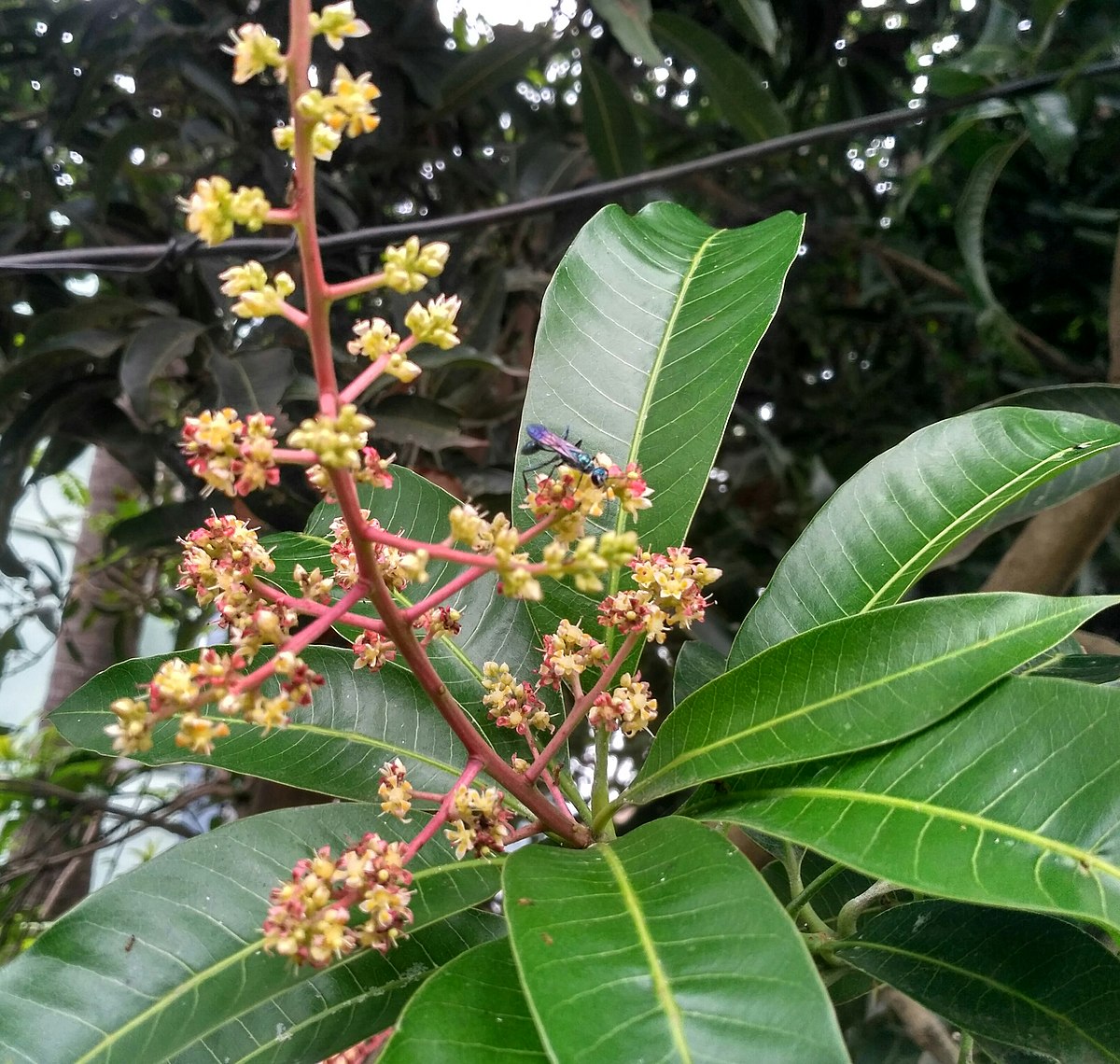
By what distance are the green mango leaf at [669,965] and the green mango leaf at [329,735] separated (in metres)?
0.24

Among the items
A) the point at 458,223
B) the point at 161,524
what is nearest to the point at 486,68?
the point at 458,223

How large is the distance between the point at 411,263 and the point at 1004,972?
690 millimetres

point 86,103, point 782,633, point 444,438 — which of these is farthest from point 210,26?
point 782,633

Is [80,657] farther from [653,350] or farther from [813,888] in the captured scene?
[813,888]

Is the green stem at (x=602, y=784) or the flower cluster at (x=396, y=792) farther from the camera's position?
the green stem at (x=602, y=784)

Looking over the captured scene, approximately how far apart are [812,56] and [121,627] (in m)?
2.39

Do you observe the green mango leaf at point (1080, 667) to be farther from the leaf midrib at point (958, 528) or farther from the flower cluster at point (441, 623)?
the flower cluster at point (441, 623)

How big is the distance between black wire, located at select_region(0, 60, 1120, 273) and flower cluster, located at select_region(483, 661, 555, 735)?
2.00ft

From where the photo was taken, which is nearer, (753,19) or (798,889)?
(798,889)

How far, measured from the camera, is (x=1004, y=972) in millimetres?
665

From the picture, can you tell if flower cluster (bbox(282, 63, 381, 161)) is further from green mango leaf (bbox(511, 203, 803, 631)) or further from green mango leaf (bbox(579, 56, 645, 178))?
green mango leaf (bbox(579, 56, 645, 178))

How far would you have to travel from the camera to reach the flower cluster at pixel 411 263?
500 mm

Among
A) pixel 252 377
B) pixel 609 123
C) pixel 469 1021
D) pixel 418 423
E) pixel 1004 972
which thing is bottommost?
pixel 1004 972

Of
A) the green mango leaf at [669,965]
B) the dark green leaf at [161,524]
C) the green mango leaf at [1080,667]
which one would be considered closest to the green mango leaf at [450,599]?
the green mango leaf at [669,965]
